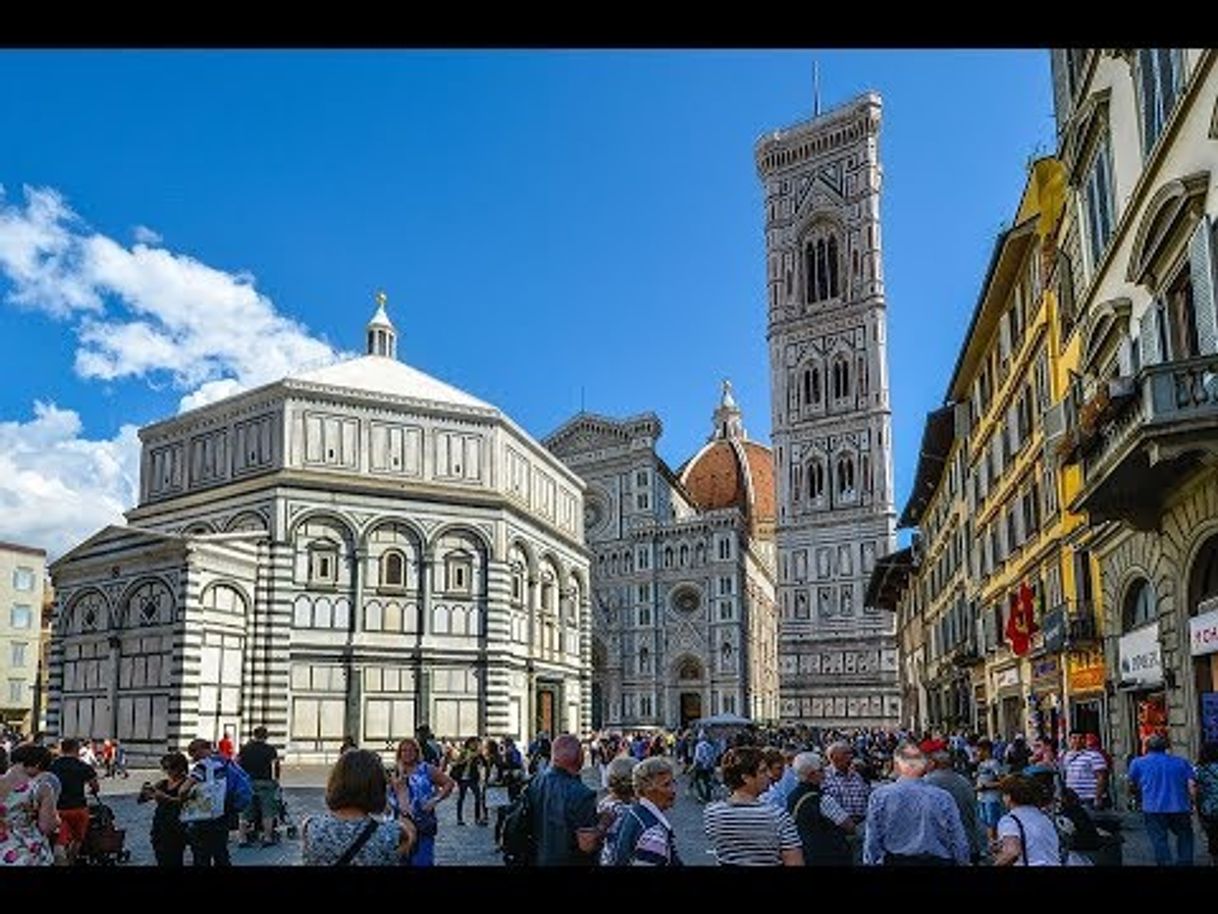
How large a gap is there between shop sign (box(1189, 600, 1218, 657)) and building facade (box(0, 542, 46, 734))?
65.7 meters

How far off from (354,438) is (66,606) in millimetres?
10654

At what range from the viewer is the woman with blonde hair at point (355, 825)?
4930mm

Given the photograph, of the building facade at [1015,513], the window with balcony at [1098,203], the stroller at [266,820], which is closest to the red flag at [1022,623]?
the building facade at [1015,513]

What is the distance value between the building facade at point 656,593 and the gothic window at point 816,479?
6.09 metres

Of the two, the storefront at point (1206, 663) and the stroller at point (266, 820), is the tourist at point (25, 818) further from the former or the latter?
the storefront at point (1206, 663)

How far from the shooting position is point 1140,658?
18547 millimetres

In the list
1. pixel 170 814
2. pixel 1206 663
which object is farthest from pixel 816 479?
pixel 170 814

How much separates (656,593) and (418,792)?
71575mm

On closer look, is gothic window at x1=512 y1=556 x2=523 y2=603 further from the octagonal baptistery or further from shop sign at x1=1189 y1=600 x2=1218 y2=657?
shop sign at x1=1189 y1=600 x2=1218 y2=657

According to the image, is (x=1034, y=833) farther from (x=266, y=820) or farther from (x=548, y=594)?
(x=548, y=594)

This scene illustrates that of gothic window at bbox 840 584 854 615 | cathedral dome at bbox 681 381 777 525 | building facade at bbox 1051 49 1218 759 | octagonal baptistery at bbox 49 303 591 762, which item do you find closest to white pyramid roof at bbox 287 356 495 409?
octagonal baptistery at bbox 49 303 591 762

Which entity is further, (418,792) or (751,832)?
(418,792)

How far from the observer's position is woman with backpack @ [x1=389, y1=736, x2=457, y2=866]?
9719mm

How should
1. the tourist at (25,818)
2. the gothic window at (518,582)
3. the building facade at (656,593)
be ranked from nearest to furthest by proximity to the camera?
the tourist at (25,818) → the gothic window at (518,582) → the building facade at (656,593)
